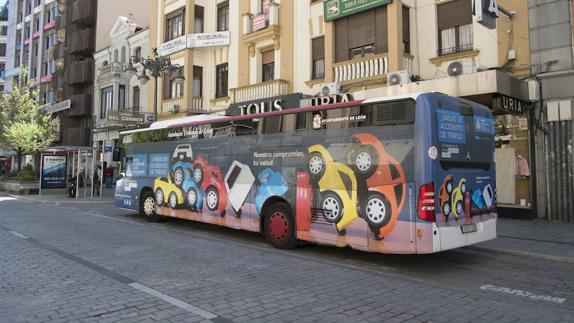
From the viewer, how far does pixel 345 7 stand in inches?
667

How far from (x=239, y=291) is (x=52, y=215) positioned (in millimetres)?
12269

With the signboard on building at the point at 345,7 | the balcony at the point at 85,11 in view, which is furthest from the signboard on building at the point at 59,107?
the signboard on building at the point at 345,7

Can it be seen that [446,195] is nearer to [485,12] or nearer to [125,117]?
[485,12]

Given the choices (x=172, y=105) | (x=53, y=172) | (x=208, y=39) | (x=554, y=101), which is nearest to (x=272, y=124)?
(x=554, y=101)

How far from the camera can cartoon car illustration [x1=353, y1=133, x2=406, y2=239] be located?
23.8 feet

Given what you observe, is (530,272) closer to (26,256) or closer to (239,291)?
(239,291)

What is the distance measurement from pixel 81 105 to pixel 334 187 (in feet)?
120

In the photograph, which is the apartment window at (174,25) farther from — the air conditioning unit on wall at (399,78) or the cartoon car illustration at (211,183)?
the cartoon car illustration at (211,183)

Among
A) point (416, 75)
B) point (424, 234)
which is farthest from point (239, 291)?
point (416, 75)

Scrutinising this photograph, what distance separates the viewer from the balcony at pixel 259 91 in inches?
763

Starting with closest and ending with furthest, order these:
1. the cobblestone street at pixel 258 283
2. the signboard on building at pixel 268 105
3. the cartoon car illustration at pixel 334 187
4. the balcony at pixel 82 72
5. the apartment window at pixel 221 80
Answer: the cobblestone street at pixel 258 283
the cartoon car illustration at pixel 334 187
the signboard on building at pixel 268 105
the apartment window at pixel 221 80
the balcony at pixel 82 72

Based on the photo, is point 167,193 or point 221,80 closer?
point 167,193

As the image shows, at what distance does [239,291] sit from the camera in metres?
5.90

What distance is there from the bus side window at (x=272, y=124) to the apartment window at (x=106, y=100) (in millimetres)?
28067
